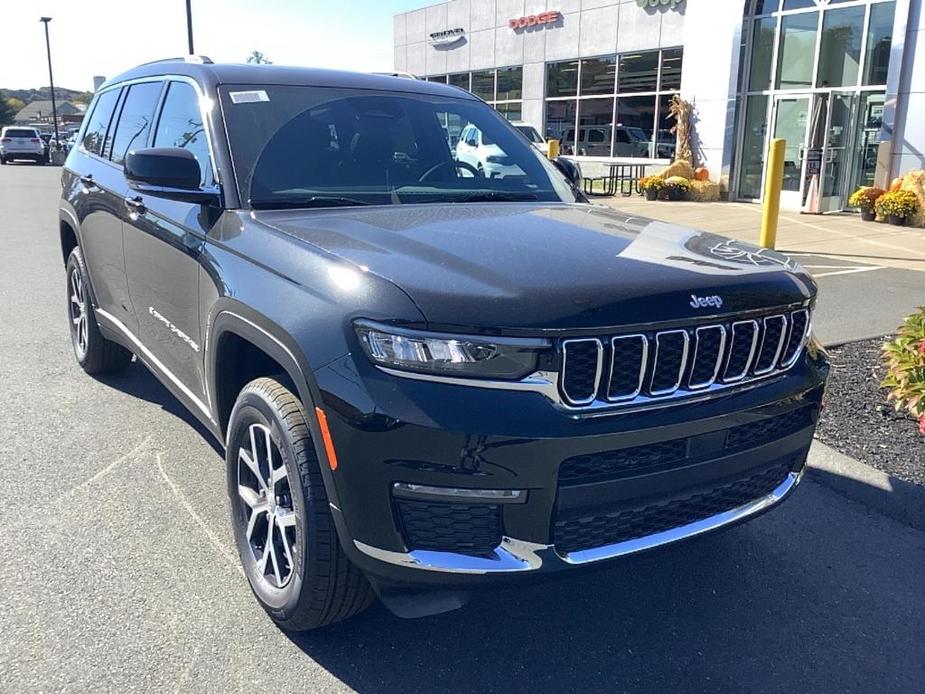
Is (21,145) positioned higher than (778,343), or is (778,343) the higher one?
(21,145)

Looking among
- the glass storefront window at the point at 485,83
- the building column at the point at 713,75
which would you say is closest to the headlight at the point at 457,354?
the building column at the point at 713,75

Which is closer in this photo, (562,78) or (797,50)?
(797,50)

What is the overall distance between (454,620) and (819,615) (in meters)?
1.36

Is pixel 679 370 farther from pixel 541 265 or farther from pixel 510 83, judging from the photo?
pixel 510 83

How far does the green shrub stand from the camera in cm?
457

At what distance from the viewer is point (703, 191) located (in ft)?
63.2

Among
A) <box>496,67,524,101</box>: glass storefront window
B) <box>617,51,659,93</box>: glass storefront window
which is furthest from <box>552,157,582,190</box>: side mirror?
<box>496,67,524,101</box>: glass storefront window

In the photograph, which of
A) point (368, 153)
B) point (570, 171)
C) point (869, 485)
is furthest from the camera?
point (570, 171)

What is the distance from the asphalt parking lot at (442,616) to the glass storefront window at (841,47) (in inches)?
602

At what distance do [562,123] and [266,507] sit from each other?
2519 cm

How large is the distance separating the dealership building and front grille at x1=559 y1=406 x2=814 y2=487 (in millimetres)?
15228

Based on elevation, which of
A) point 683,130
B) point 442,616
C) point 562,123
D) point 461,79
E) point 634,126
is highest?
point 461,79

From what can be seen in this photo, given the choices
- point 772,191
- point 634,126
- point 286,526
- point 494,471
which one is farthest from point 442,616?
point 634,126

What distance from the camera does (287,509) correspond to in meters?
2.81
